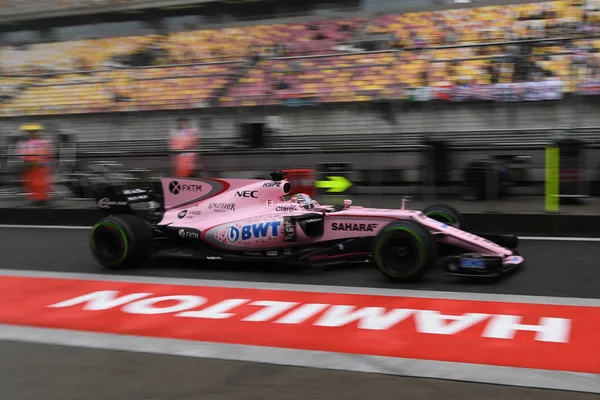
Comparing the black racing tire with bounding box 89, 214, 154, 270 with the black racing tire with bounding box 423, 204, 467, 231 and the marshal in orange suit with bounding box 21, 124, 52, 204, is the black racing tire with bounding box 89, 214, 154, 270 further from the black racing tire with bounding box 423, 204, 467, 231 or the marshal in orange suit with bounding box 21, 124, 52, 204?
the marshal in orange suit with bounding box 21, 124, 52, 204

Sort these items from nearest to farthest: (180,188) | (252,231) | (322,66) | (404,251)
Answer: (404,251) → (252,231) → (180,188) → (322,66)

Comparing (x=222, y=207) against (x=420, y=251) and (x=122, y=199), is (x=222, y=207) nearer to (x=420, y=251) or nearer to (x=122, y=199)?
(x=122, y=199)

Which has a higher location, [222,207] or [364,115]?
[364,115]

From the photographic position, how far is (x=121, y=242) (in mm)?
6090

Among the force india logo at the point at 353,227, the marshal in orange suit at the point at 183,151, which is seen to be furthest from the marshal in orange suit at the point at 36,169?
the force india logo at the point at 353,227

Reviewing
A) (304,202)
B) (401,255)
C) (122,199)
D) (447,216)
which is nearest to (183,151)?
(122,199)

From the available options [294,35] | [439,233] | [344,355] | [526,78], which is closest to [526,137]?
[526,78]

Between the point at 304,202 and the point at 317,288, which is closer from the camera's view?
the point at 317,288

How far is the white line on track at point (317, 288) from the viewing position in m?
4.54

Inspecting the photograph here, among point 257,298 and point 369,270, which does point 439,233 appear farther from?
point 257,298

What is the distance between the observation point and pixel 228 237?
5859 millimetres

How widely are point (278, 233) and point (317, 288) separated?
0.77 meters

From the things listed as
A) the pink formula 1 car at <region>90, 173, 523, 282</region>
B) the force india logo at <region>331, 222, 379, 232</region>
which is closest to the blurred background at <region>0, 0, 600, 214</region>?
the pink formula 1 car at <region>90, 173, 523, 282</region>

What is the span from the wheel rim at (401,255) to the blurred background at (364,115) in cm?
310
